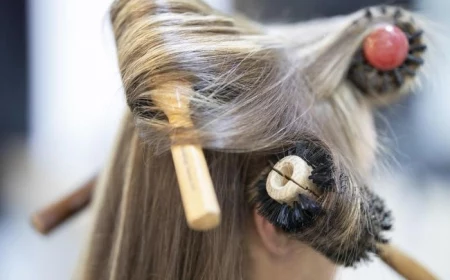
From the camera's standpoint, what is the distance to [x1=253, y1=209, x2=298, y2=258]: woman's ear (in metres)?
0.44

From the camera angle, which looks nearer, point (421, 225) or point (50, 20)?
point (421, 225)

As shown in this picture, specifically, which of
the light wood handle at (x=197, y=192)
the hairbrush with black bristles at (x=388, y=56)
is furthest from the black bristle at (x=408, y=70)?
the light wood handle at (x=197, y=192)

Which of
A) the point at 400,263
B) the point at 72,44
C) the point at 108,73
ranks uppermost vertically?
the point at 72,44

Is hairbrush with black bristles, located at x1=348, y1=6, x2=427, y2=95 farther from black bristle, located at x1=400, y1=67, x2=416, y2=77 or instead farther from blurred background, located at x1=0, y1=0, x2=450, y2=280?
blurred background, located at x1=0, y1=0, x2=450, y2=280

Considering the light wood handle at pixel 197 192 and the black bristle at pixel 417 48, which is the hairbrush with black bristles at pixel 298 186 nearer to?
the light wood handle at pixel 197 192

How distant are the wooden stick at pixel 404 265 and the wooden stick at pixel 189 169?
0.68 ft

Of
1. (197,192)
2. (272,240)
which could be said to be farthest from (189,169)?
(272,240)

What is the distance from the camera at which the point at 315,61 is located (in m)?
0.48

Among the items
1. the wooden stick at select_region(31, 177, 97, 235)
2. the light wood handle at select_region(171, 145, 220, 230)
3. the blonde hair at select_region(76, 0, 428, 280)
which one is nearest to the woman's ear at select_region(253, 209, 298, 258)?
the blonde hair at select_region(76, 0, 428, 280)

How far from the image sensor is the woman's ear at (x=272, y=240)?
1.44ft

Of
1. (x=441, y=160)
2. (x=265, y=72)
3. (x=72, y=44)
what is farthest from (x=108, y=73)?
(x=265, y=72)

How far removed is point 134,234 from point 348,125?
179mm

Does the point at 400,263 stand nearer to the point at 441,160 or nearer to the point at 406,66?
the point at 406,66

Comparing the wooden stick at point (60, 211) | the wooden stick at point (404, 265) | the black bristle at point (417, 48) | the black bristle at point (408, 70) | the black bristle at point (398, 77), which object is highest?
the black bristle at point (417, 48)
